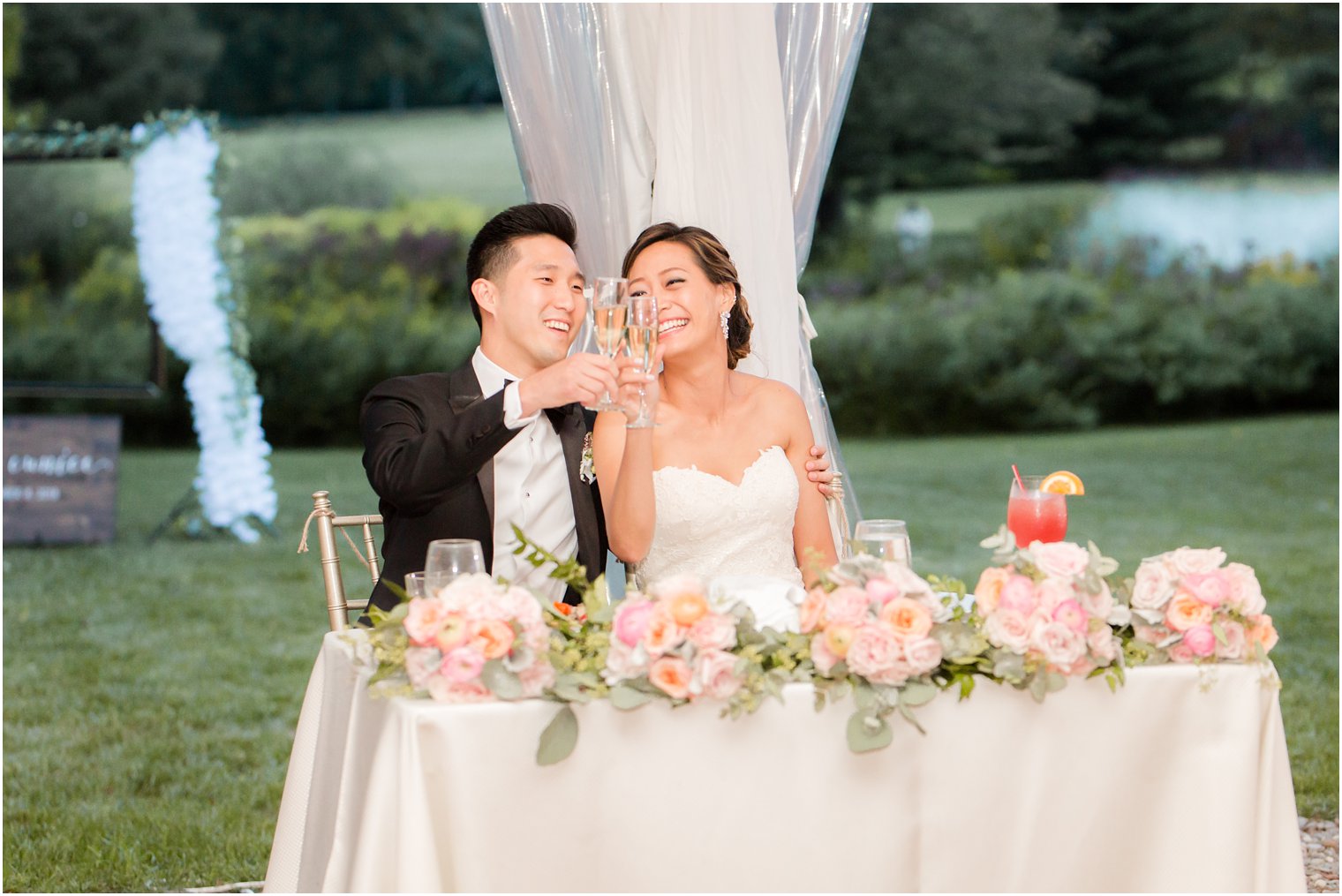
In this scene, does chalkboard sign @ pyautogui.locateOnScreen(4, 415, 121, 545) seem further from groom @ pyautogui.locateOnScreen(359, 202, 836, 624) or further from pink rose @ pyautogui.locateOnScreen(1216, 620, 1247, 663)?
pink rose @ pyautogui.locateOnScreen(1216, 620, 1247, 663)

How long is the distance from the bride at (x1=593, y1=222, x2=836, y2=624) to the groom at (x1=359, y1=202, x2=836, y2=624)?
0.10m

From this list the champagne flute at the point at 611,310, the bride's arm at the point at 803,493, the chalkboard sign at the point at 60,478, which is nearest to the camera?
the champagne flute at the point at 611,310

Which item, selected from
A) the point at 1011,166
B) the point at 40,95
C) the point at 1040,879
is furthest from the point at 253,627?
the point at 1011,166

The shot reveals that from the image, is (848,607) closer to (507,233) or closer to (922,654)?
(922,654)

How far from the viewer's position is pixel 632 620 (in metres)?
2.02

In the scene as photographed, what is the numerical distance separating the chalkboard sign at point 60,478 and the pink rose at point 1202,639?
288 inches

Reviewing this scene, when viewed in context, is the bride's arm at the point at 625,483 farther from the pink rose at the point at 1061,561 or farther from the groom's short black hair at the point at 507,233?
the pink rose at the point at 1061,561

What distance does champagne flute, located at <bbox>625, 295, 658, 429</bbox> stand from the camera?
92.9 inches

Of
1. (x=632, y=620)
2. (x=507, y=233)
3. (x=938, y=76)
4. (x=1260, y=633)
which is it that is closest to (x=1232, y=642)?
(x=1260, y=633)

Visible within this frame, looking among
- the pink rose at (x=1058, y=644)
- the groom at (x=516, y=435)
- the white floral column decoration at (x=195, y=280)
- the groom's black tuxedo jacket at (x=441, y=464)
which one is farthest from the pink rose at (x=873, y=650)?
the white floral column decoration at (x=195, y=280)

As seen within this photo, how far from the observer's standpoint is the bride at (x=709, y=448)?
125 inches

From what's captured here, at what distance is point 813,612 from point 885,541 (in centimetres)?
24

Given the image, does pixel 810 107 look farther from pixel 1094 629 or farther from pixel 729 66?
pixel 1094 629

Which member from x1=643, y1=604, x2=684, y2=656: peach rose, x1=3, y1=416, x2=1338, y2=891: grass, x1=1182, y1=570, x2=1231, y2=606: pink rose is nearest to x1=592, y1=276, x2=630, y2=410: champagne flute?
x1=643, y1=604, x2=684, y2=656: peach rose
